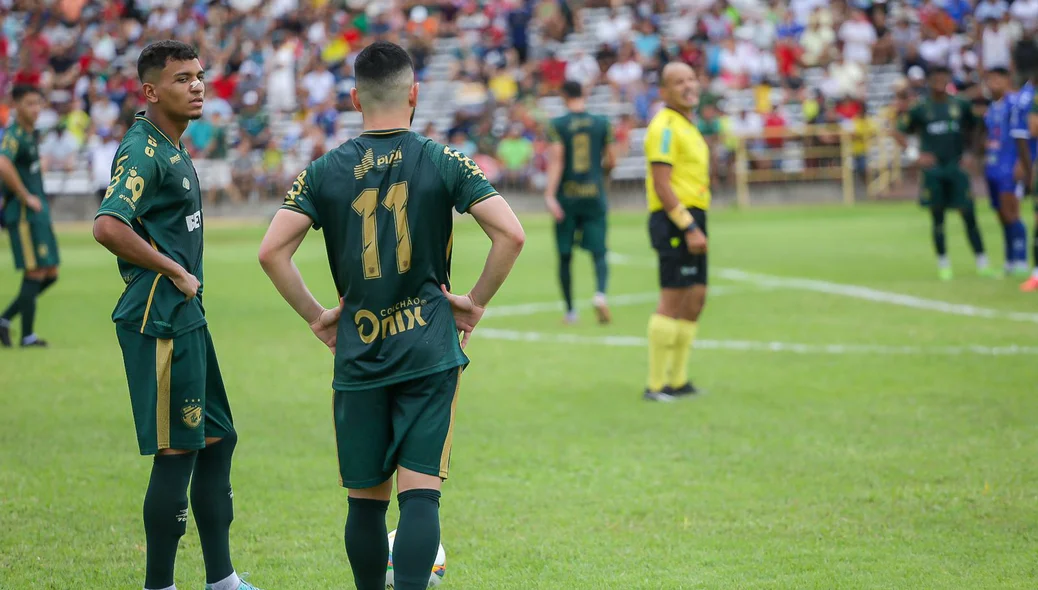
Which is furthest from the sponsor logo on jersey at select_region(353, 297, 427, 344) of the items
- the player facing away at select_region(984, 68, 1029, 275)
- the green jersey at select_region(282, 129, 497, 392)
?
the player facing away at select_region(984, 68, 1029, 275)

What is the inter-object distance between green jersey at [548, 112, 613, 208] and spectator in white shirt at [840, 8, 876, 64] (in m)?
19.5

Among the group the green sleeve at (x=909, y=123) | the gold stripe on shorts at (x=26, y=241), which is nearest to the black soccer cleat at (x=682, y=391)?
the gold stripe on shorts at (x=26, y=241)

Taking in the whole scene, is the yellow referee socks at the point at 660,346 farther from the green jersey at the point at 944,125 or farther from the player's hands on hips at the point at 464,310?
the green jersey at the point at 944,125

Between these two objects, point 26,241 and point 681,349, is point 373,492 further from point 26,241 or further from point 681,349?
point 26,241

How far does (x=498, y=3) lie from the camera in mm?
36125

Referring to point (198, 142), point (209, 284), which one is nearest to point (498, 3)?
point (198, 142)

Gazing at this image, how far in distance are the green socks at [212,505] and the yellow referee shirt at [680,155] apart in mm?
4563

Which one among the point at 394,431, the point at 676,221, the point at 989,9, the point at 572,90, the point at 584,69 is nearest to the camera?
the point at 394,431

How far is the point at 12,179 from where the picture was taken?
34.8 ft

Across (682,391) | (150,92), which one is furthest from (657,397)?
(150,92)

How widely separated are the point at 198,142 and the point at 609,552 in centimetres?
A: 2727

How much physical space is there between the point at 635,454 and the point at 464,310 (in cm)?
331

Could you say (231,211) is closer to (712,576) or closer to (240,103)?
(240,103)

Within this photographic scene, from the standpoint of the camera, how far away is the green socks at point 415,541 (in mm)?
3984
